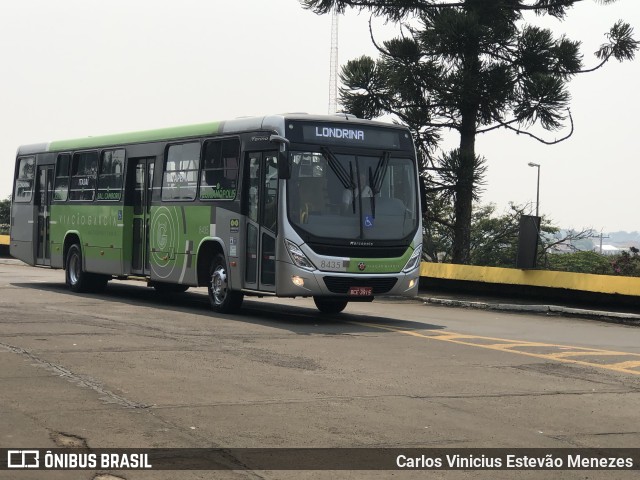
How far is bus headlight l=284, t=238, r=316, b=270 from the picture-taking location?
17453mm

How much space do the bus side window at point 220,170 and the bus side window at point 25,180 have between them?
8550 millimetres

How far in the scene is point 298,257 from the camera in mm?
17453

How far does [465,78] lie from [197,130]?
1300 centimetres

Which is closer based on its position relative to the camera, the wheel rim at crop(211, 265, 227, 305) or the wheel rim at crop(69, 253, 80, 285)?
the wheel rim at crop(211, 265, 227, 305)

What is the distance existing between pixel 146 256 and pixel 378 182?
5723mm

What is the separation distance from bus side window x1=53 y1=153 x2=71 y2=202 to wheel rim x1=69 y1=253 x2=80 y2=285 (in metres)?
1.42

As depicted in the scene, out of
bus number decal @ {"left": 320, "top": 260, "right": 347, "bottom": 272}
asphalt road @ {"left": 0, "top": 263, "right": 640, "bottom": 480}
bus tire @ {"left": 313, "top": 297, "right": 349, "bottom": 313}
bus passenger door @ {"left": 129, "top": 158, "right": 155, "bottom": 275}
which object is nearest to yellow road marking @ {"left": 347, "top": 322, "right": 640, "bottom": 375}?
asphalt road @ {"left": 0, "top": 263, "right": 640, "bottom": 480}

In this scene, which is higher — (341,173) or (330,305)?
(341,173)

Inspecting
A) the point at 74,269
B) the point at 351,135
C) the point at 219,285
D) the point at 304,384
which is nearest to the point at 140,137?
the point at 74,269

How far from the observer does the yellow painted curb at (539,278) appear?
21.5m

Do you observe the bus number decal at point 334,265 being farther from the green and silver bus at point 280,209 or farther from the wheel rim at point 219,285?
the wheel rim at point 219,285

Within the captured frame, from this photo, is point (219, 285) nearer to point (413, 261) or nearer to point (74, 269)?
point (413, 261)

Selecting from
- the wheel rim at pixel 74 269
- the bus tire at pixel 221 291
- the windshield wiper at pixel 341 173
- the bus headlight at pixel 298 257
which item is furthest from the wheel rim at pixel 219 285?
the wheel rim at pixel 74 269

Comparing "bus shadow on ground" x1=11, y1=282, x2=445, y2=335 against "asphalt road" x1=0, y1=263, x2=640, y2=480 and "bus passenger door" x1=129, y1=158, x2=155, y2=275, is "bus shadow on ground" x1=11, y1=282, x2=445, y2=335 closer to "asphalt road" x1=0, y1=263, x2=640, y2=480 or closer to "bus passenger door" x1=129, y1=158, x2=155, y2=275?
"asphalt road" x1=0, y1=263, x2=640, y2=480
